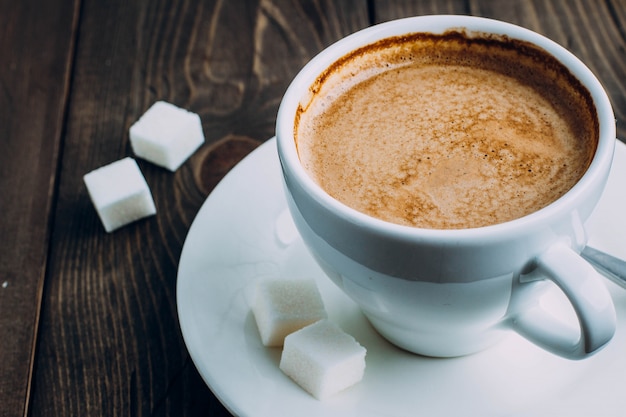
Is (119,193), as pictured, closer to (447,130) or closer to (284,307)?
(284,307)

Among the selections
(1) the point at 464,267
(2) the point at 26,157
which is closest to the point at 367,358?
(1) the point at 464,267

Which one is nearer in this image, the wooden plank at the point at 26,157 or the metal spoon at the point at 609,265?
the metal spoon at the point at 609,265

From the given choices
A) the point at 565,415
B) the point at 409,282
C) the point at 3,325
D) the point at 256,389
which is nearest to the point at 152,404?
the point at 256,389

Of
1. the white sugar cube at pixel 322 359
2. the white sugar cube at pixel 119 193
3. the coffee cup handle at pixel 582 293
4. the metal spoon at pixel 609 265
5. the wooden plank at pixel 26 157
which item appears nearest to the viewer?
the coffee cup handle at pixel 582 293

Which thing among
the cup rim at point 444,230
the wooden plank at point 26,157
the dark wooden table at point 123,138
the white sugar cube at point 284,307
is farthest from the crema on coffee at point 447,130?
the wooden plank at point 26,157

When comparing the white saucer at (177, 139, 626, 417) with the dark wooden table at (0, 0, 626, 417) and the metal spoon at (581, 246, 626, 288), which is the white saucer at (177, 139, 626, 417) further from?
the dark wooden table at (0, 0, 626, 417)

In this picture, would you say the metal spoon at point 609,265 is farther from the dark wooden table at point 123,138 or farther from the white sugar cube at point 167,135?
the white sugar cube at point 167,135
